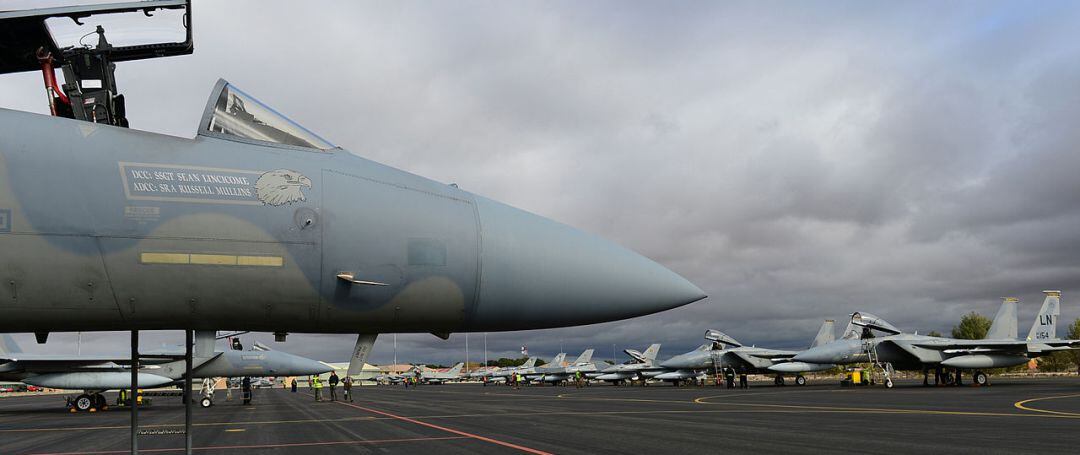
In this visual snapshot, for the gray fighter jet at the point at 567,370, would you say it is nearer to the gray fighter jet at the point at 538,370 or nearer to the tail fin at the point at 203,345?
the gray fighter jet at the point at 538,370

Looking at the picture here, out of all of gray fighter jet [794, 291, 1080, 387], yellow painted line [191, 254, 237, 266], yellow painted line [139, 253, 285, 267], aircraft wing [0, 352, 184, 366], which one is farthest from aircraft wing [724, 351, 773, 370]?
yellow painted line [191, 254, 237, 266]

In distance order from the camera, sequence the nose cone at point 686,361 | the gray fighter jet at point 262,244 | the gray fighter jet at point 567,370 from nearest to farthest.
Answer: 1. the gray fighter jet at point 262,244
2. the nose cone at point 686,361
3. the gray fighter jet at point 567,370

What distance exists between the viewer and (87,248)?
381 cm

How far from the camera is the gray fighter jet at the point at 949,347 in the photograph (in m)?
36.4

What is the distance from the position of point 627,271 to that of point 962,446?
950 cm

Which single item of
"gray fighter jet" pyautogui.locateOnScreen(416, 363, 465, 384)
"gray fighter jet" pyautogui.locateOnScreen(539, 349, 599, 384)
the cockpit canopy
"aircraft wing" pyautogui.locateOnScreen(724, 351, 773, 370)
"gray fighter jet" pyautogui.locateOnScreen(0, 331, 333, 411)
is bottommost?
"gray fighter jet" pyautogui.locateOnScreen(416, 363, 465, 384)

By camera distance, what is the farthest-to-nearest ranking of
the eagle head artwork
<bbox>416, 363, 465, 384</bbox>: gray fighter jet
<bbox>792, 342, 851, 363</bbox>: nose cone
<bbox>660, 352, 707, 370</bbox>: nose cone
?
<bbox>416, 363, 465, 384</bbox>: gray fighter jet
<bbox>660, 352, 707, 370</bbox>: nose cone
<bbox>792, 342, 851, 363</bbox>: nose cone
the eagle head artwork

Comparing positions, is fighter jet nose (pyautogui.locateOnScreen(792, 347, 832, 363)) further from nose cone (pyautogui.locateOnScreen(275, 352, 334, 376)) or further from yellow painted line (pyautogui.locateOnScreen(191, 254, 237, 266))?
yellow painted line (pyautogui.locateOnScreen(191, 254, 237, 266))

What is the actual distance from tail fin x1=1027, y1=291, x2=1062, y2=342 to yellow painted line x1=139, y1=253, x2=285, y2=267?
4718 cm

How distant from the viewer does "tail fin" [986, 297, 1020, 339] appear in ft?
133

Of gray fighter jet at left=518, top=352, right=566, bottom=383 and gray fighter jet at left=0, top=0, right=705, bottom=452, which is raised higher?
gray fighter jet at left=0, top=0, right=705, bottom=452

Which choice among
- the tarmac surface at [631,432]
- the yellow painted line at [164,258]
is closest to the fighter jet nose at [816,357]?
the tarmac surface at [631,432]

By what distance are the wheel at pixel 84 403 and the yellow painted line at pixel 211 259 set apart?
31421 millimetres

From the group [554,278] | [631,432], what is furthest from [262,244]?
Result: [631,432]
